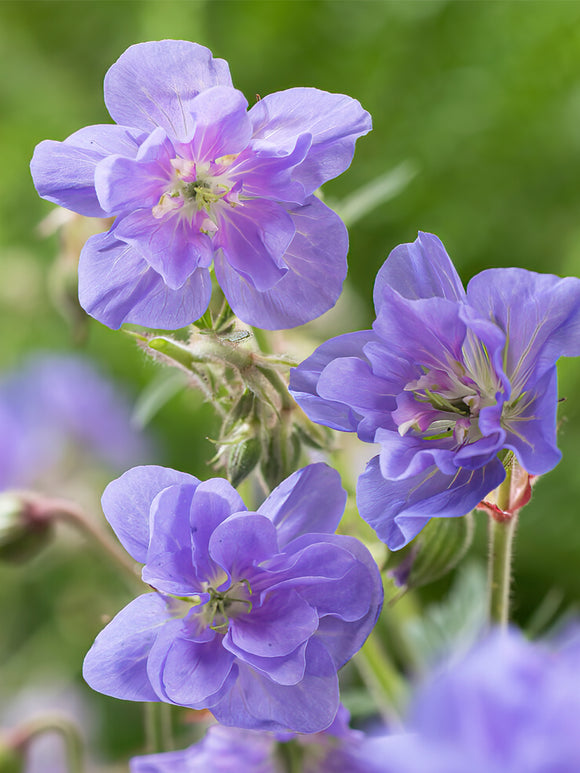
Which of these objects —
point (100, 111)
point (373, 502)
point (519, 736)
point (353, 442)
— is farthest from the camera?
point (100, 111)

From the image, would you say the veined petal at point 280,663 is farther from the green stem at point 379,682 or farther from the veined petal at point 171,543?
the green stem at point 379,682

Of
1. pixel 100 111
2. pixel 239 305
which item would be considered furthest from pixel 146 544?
pixel 100 111

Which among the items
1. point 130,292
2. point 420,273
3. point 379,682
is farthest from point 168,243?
point 379,682

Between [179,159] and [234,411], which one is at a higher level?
[179,159]

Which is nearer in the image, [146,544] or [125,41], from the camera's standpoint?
[146,544]

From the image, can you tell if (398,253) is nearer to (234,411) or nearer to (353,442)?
(234,411)

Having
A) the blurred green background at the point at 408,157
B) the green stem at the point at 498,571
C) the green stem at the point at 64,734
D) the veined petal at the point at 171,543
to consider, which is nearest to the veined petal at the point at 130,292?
the veined petal at the point at 171,543
